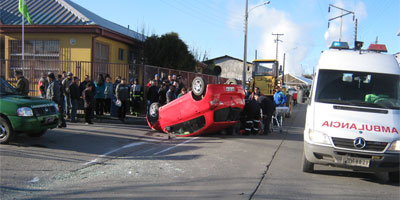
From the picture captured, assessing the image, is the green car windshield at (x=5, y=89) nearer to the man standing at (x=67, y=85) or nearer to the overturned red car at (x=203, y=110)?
the man standing at (x=67, y=85)

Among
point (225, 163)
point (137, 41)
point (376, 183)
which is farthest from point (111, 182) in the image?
point (137, 41)

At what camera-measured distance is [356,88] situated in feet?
23.4

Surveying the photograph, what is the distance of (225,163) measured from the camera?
7.54m

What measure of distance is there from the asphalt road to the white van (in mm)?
537

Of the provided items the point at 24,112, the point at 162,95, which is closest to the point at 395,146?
the point at 24,112

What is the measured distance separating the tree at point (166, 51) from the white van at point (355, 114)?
15487mm

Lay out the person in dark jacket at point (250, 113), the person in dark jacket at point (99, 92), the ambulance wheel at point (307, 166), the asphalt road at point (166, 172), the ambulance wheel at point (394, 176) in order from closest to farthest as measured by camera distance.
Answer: the asphalt road at point (166, 172)
the ambulance wheel at point (394, 176)
the ambulance wheel at point (307, 166)
the person in dark jacket at point (250, 113)
the person in dark jacket at point (99, 92)

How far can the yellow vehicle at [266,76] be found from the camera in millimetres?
23234

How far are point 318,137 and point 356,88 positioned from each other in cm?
172

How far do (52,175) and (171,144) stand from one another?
391 cm

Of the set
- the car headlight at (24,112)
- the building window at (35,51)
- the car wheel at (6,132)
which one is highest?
the building window at (35,51)

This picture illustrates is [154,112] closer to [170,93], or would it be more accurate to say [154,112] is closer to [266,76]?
[170,93]

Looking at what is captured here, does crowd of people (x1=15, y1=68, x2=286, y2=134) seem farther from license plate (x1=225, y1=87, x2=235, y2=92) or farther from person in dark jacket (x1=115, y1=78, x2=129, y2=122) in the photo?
license plate (x1=225, y1=87, x2=235, y2=92)

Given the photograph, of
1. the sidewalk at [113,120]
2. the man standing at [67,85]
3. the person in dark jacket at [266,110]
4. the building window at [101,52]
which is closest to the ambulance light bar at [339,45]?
the person in dark jacket at [266,110]
